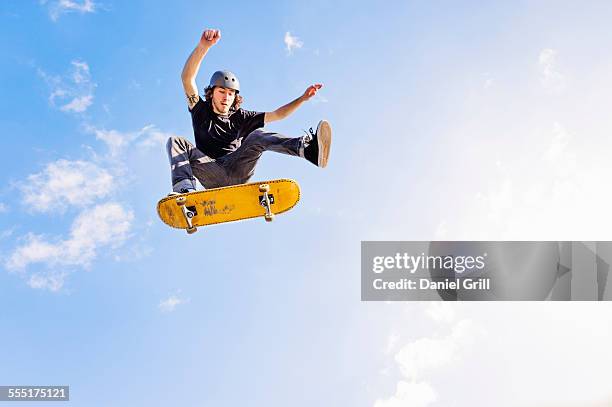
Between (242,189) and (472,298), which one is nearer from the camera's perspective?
(242,189)

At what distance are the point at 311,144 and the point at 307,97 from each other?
3.58ft

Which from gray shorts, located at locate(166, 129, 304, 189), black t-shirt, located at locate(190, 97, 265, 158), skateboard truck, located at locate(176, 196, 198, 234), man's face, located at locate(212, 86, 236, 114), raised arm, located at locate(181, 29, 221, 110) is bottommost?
skateboard truck, located at locate(176, 196, 198, 234)

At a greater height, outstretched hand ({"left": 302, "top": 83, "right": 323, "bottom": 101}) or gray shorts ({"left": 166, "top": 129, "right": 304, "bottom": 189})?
outstretched hand ({"left": 302, "top": 83, "right": 323, "bottom": 101})

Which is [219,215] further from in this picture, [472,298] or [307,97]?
[472,298]

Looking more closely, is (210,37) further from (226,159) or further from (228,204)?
(228,204)

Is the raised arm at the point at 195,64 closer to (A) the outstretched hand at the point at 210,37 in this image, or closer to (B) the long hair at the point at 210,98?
(A) the outstretched hand at the point at 210,37

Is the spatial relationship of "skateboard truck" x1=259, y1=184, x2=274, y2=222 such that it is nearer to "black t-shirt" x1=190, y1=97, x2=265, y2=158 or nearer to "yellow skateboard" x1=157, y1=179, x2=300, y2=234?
"yellow skateboard" x1=157, y1=179, x2=300, y2=234

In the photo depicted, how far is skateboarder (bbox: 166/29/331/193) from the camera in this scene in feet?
39.5

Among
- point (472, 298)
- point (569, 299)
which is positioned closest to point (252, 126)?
point (472, 298)

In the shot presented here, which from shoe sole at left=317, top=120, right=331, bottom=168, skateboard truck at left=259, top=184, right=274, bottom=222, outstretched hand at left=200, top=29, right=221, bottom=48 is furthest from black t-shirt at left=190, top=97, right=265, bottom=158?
shoe sole at left=317, top=120, right=331, bottom=168

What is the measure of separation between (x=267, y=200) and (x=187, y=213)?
1367mm

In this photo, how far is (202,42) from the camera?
11.5 m

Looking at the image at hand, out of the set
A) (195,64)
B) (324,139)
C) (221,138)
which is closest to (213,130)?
(221,138)

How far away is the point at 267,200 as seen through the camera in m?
11.9
